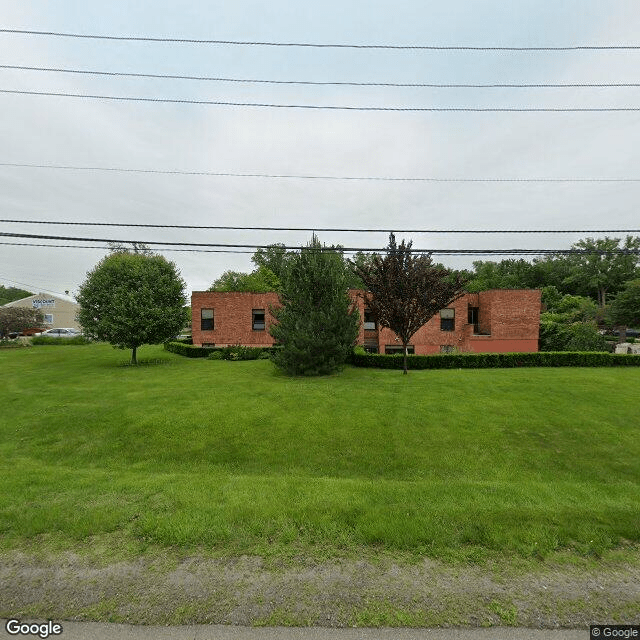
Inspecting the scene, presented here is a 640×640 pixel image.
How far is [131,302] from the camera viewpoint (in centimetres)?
2189

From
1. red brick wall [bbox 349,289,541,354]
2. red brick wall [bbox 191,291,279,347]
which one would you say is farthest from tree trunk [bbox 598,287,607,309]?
red brick wall [bbox 191,291,279,347]

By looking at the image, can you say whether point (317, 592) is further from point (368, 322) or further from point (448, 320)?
point (448, 320)

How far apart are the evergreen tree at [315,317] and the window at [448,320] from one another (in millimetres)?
13870

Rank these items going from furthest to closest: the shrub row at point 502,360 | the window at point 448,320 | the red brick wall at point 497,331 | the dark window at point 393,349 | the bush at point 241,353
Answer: the window at point 448,320 < the dark window at point 393,349 < the red brick wall at point 497,331 < the bush at point 241,353 < the shrub row at point 502,360

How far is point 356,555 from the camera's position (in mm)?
4121

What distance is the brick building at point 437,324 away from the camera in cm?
2755

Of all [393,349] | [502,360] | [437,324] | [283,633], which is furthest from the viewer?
[393,349]

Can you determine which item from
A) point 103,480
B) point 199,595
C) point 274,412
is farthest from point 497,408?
point 103,480

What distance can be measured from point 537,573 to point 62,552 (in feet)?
18.5

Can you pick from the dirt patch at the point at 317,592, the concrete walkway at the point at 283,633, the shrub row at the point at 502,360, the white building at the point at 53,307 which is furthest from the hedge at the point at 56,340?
the concrete walkway at the point at 283,633

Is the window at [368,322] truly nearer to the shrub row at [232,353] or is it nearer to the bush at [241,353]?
the shrub row at [232,353]

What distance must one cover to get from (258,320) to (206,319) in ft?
15.3

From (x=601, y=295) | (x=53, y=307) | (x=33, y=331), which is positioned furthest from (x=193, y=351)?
(x=601, y=295)

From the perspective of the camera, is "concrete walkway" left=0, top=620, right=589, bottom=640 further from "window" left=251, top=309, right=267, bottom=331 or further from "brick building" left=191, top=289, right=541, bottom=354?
"window" left=251, top=309, right=267, bottom=331
